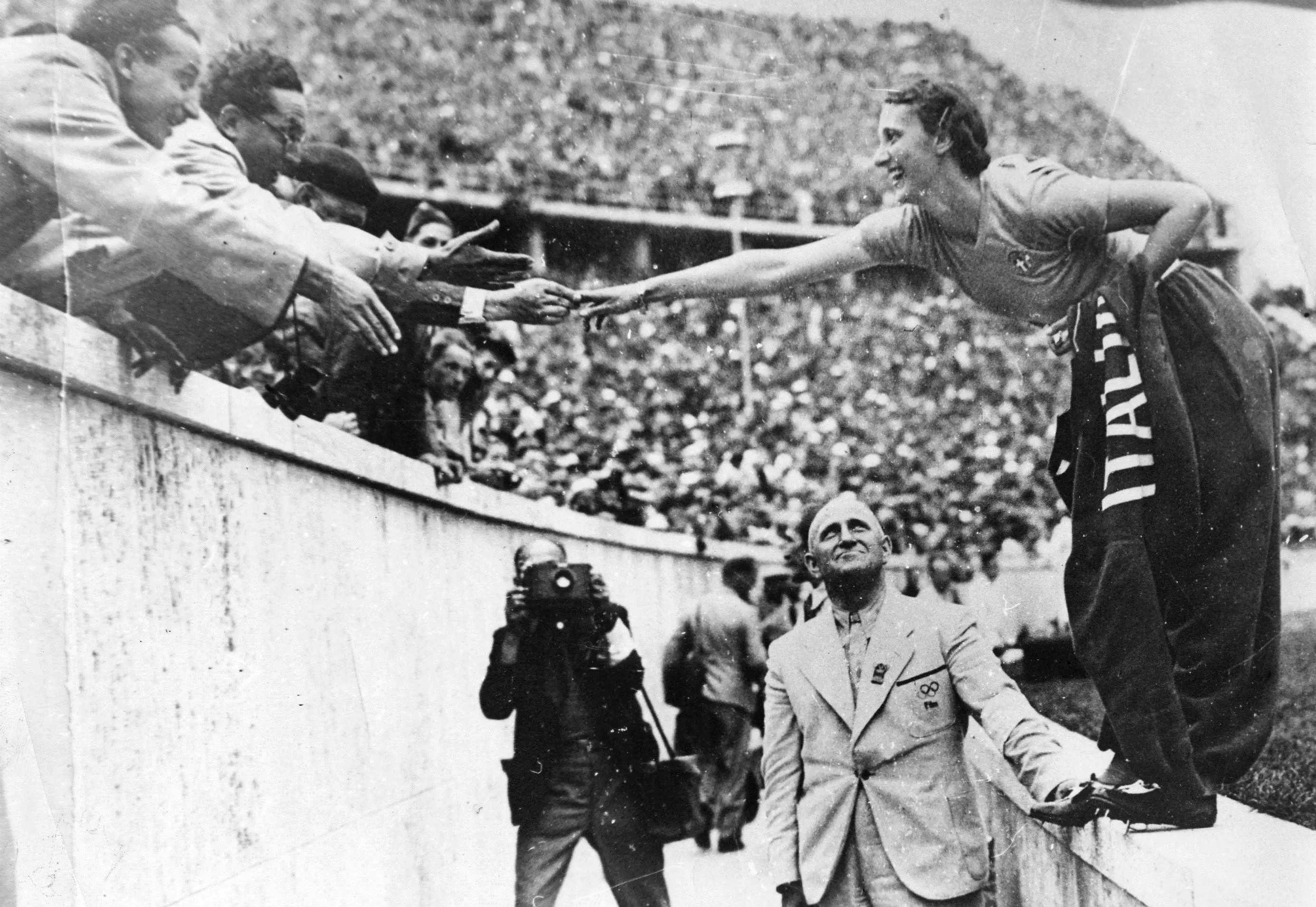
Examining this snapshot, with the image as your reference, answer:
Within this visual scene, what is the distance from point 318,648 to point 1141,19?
3.34 metres

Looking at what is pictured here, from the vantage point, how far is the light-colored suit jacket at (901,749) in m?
3.37

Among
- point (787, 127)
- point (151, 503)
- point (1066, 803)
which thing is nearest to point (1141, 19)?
point (787, 127)

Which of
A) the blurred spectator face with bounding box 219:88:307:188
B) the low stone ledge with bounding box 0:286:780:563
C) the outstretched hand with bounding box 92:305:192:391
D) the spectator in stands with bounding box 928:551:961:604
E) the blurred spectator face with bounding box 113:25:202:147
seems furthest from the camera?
the spectator in stands with bounding box 928:551:961:604

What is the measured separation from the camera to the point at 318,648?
3488mm

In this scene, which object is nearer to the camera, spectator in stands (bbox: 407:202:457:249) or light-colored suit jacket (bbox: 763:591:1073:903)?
light-colored suit jacket (bbox: 763:591:1073:903)

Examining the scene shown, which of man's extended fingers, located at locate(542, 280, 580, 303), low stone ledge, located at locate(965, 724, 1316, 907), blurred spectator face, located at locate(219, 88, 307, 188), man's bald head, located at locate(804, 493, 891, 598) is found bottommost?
low stone ledge, located at locate(965, 724, 1316, 907)

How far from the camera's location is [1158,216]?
3.61m

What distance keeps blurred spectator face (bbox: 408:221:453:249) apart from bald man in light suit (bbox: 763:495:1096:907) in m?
Answer: 1.52

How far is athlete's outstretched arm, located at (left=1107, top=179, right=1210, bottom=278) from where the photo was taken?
3.60 m

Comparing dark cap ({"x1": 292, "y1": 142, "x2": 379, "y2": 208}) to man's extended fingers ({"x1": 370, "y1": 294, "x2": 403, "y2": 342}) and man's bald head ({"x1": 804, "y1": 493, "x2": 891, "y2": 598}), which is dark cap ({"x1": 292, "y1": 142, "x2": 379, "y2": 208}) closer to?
man's extended fingers ({"x1": 370, "y1": 294, "x2": 403, "y2": 342})

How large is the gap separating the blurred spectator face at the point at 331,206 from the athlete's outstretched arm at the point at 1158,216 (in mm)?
2333

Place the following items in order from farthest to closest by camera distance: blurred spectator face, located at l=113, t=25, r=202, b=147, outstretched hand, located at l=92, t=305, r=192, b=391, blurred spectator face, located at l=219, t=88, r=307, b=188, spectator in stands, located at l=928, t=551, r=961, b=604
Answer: spectator in stands, located at l=928, t=551, r=961, b=604 < blurred spectator face, located at l=219, t=88, r=307, b=188 < blurred spectator face, located at l=113, t=25, r=202, b=147 < outstretched hand, located at l=92, t=305, r=192, b=391

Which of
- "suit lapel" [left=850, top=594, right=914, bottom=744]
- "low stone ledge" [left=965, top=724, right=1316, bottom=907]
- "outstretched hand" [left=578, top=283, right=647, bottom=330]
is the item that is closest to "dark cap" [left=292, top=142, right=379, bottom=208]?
"outstretched hand" [left=578, top=283, right=647, bottom=330]

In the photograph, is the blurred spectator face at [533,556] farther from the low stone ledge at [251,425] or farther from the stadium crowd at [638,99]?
the stadium crowd at [638,99]
